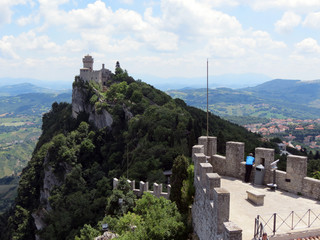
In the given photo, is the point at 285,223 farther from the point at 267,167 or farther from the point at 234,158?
the point at 234,158

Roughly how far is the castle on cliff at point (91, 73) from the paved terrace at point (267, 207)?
260 feet

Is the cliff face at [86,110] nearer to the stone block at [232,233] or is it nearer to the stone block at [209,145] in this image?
the stone block at [209,145]

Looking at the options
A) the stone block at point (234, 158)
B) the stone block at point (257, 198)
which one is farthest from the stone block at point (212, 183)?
the stone block at point (234, 158)

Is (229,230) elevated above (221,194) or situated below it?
below

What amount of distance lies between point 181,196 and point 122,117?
56.7 metres

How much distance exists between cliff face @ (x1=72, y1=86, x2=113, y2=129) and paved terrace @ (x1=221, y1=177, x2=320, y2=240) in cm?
6109

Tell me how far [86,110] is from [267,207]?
7560 centimetres

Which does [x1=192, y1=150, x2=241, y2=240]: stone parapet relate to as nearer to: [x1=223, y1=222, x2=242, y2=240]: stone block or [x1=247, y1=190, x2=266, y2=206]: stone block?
[x1=223, y1=222, x2=242, y2=240]: stone block

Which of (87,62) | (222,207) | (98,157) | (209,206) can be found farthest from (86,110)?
(222,207)

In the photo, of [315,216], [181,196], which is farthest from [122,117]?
[315,216]

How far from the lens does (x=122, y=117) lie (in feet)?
230

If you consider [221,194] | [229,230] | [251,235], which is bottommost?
[251,235]

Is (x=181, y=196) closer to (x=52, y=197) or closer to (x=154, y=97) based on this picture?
(x=52, y=197)

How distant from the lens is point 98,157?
223 feet
